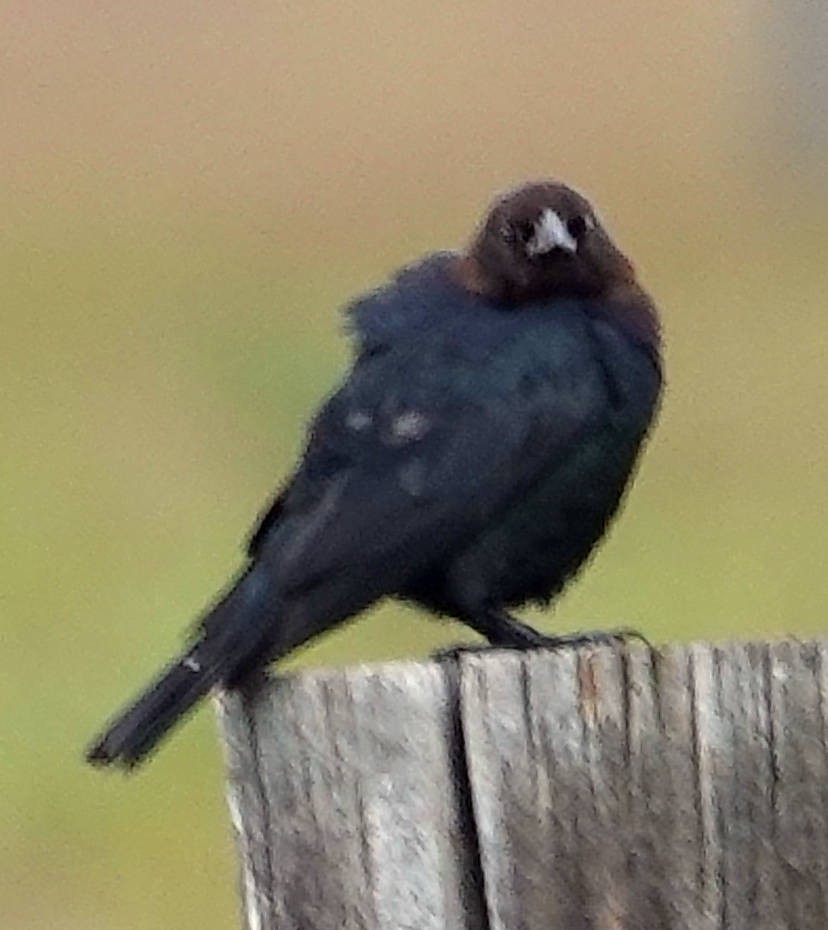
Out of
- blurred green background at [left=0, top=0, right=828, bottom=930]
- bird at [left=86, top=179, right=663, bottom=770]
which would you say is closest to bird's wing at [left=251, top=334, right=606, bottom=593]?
bird at [left=86, top=179, right=663, bottom=770]

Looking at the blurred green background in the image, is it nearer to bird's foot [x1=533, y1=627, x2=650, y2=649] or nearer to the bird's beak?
the bird's beak

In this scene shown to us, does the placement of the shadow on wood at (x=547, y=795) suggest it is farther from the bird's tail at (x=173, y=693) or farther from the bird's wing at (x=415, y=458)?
the bird's wing at (x=415, y=458)

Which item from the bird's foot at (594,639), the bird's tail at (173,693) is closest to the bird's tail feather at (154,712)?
the bird's tail at (173,693)

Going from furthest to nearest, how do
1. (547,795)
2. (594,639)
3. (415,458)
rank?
1. (415,458)
2. (594,639)
3. (547,795)

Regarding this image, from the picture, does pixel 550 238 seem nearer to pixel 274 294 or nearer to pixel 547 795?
pixel 547 795

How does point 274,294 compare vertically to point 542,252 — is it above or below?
above

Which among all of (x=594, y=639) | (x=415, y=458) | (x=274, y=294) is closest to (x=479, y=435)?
(x=415, y=458)
